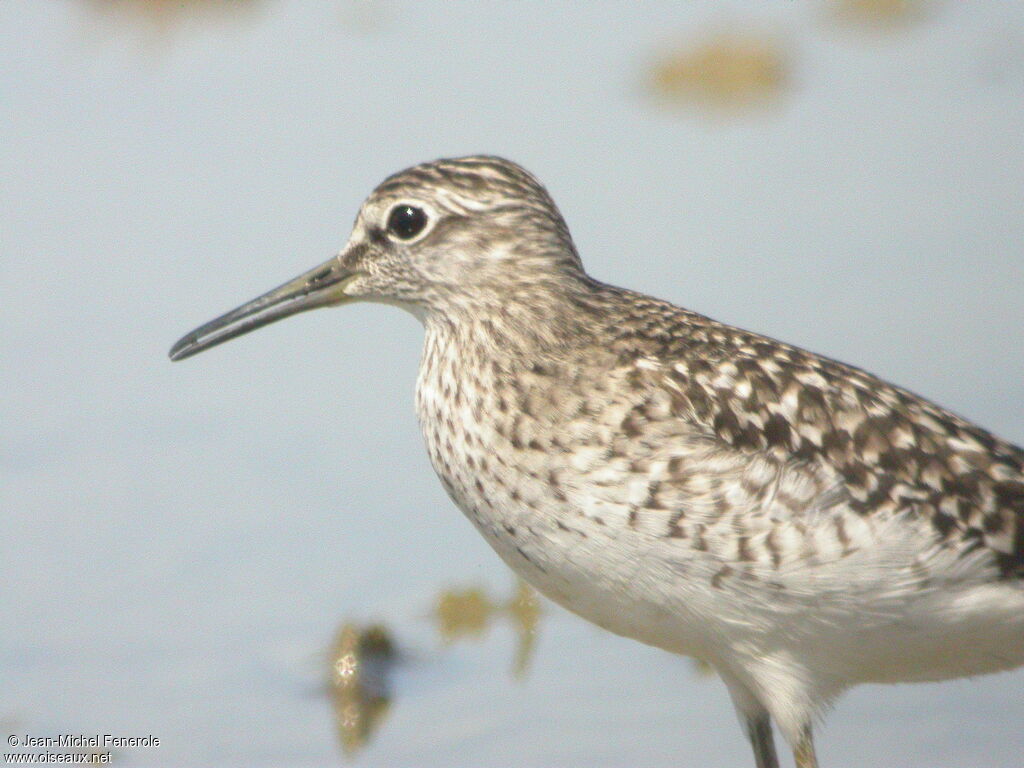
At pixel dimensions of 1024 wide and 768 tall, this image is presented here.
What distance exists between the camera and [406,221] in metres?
6.77

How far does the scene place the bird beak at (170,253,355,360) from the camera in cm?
696

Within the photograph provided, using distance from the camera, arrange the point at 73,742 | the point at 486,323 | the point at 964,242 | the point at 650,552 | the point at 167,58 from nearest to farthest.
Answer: the point at 650,552 < the point at 486,323 < the point at 73,742 < the point at 964,242 < the point at 167,58

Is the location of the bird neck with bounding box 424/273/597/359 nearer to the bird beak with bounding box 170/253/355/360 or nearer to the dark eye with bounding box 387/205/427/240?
the dark eye with bounding box 387/205/427/240

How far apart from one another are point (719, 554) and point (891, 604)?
632 mm

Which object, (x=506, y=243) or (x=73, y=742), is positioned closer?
(x=506, y=243)

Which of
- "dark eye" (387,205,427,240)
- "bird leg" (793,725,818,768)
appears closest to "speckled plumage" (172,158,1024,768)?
"bird leg" (793,725,818,768)

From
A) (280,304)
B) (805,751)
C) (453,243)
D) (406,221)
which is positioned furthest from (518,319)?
(805,751)

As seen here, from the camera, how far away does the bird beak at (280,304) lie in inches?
274

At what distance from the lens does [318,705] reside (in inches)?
309

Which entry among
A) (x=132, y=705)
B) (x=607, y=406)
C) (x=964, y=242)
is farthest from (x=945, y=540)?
(x=964, y=242)

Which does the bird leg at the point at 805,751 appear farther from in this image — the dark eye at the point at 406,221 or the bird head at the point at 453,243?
the dark eye at the point at 406,221

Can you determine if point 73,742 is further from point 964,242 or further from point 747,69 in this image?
point 747,69

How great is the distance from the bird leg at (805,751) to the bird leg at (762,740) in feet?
1.16

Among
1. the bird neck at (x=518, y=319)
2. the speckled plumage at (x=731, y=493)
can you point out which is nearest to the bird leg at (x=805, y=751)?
the speckled plumage at (x=731, y=493)
